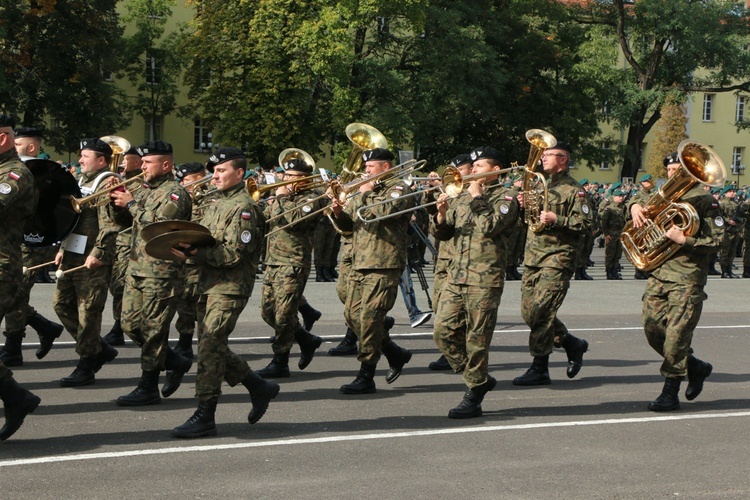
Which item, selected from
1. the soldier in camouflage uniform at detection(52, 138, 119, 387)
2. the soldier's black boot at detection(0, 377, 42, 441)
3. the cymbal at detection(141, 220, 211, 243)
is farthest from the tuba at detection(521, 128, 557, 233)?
the soldier's black boot at detection(0, 377, 42, 441)

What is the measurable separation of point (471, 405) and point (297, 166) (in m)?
3.51

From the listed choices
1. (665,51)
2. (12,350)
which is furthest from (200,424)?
(665,51)

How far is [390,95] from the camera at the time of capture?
42.3 metres

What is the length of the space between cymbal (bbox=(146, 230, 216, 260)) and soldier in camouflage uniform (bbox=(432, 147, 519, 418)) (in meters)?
2.01

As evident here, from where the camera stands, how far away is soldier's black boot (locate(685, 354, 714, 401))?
861cm

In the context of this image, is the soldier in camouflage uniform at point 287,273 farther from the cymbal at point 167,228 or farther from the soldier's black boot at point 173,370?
the cymbal at point 167,228

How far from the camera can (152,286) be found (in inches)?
325

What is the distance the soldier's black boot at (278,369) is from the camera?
31.7 feet

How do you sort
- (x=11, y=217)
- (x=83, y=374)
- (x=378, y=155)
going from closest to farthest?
(x=11, y=217) < (x=83, y=374) < (x=378, y=155)

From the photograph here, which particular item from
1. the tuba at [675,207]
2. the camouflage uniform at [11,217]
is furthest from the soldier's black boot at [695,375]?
the camouflage uniform at [11,217]

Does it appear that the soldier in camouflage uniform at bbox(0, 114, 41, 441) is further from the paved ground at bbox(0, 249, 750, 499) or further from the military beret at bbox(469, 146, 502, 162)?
the military beret at bbox(469, 146, 502, 162)

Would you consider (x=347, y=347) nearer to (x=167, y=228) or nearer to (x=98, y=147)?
(x=98, y=147)

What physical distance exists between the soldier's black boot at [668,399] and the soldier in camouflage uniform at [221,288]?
10.5 ft

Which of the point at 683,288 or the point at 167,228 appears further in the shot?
the point at 683,288
